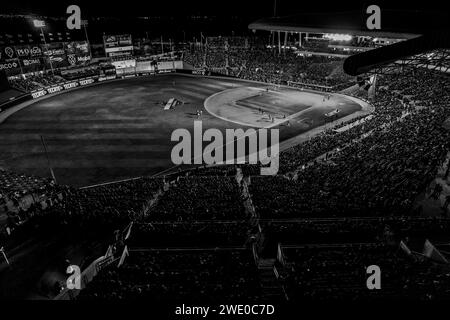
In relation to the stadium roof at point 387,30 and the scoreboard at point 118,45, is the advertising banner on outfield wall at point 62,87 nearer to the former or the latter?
the scoreboard at point 118,45

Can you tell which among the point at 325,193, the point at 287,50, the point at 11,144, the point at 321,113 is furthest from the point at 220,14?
the point at 325,193

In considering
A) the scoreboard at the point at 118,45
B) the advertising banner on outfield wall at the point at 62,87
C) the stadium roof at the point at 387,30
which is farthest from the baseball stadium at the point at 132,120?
the scoreboard at the point at 118,45

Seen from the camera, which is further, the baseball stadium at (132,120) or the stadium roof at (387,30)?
the baseball stadium at (132,120)

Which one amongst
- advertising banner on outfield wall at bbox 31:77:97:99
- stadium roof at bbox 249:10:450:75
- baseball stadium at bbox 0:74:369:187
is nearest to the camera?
stadium roof at bbox 249:10:450:75

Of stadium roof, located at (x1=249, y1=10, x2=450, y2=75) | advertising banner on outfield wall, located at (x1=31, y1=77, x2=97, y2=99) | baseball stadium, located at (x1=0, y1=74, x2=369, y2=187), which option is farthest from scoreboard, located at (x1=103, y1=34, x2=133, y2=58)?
stadium roof, located at (x1=249, y1=10, x2=450, y2=75)

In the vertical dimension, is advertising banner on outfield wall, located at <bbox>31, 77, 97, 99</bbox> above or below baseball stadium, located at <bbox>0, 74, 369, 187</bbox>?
above

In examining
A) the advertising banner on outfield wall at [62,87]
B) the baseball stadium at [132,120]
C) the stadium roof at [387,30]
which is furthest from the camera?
the advertising banner on outfield wall at [62,87]

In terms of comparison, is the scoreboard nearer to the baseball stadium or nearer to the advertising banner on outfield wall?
the advertising banner on outfield wall

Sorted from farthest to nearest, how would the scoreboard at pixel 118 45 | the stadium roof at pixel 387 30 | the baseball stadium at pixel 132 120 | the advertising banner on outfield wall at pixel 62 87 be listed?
1. the scoreboard at pixel 118 45
2. the advertising banner on outfield wall at pixel 62 87
3. the baseball stadium at pixel 132 120
4. the stadium roof at pixel 387 30

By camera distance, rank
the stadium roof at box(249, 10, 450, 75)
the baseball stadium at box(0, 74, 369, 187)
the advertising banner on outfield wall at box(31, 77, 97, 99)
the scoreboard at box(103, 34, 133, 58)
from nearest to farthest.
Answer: the stadium roof at box(249, 10, 450, 75), the baseball stadium at box(0, 74, 369, 187), the advertising banner on outfield wall at box(31, 77, 97, 99), the scoreboard at box(103, 34, 133, 58)
